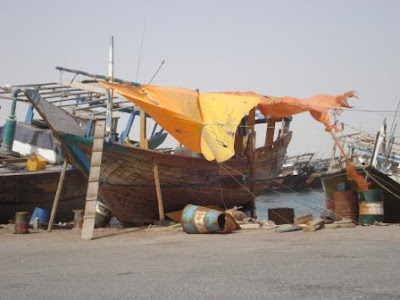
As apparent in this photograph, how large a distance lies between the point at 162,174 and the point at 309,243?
613 centimetres

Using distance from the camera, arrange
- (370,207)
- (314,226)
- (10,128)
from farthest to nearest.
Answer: (10,128)
(370,207)
(314,226)

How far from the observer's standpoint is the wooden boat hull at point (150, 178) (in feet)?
38.7

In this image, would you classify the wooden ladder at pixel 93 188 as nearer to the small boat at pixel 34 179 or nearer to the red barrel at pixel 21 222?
the red barrel at pixel 21 222

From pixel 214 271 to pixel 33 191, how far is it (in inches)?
453

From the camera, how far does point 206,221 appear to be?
9391mm

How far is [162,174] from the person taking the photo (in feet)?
40.6

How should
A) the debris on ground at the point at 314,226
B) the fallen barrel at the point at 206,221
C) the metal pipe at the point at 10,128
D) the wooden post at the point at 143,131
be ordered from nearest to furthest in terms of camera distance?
the debris on ground at the point at 314,226
the fallen barrel at the point at 206,221
the wooden post at the point at 143,131
the metal pipe at the point at 10,128

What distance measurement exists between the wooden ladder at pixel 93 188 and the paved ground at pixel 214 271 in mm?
1559

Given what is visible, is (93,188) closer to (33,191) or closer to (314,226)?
(314,226)

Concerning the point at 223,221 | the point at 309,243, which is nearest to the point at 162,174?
the point at 223,221

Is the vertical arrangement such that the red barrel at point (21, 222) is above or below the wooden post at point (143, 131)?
below

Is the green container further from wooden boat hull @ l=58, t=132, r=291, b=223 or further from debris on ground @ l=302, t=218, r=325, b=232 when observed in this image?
wooden boat hull @ l=58, t=132, r=291, b=223

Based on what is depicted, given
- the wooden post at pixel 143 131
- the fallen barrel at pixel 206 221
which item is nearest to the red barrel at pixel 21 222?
the wooden post at pixel 143 131

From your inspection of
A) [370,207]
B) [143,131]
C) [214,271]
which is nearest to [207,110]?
[143,131]
